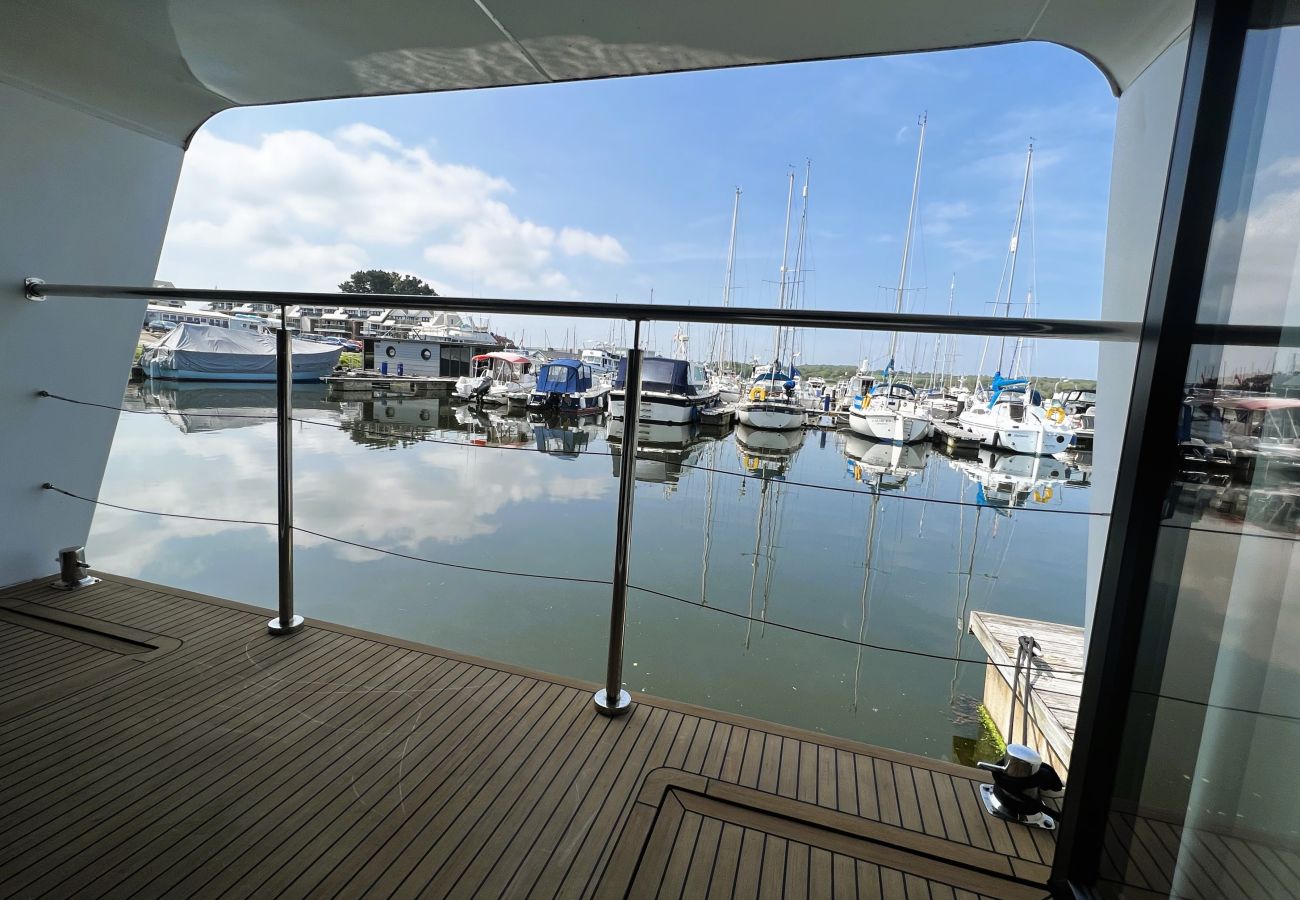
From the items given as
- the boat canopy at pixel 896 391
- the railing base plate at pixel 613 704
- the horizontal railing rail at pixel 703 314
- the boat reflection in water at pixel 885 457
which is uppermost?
the boat canopy at pixel 896 391

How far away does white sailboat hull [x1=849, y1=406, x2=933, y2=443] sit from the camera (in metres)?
11.6

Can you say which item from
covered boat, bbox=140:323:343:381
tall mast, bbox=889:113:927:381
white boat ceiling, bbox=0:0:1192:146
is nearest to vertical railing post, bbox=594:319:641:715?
white boat ceiling, bbox=0:0:1192:146

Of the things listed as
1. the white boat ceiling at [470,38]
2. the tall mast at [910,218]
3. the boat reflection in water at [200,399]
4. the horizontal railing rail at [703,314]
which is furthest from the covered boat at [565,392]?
the horizontal railing rail at [703,314]

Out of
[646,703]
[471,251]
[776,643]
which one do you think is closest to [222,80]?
[646,703]

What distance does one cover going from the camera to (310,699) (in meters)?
1.08

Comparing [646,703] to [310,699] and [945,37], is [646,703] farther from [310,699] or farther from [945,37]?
[945,37]

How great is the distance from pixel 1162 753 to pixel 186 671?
151 centimetres

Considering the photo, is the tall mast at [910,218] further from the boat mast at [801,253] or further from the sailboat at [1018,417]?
the boat mast at [801,253]

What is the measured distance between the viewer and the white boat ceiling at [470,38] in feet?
3.19

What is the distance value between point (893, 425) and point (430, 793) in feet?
40.1

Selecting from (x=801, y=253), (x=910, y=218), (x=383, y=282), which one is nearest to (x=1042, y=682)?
(x=910, y=218)

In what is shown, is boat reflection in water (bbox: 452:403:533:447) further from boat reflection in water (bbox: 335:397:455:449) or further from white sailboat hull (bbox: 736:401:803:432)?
white sailboat hull (bbox: 736:401:803:432)

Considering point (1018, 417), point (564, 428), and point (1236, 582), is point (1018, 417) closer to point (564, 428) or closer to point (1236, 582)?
point (564, 428)

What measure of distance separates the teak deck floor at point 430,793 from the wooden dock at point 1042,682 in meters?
0.74
